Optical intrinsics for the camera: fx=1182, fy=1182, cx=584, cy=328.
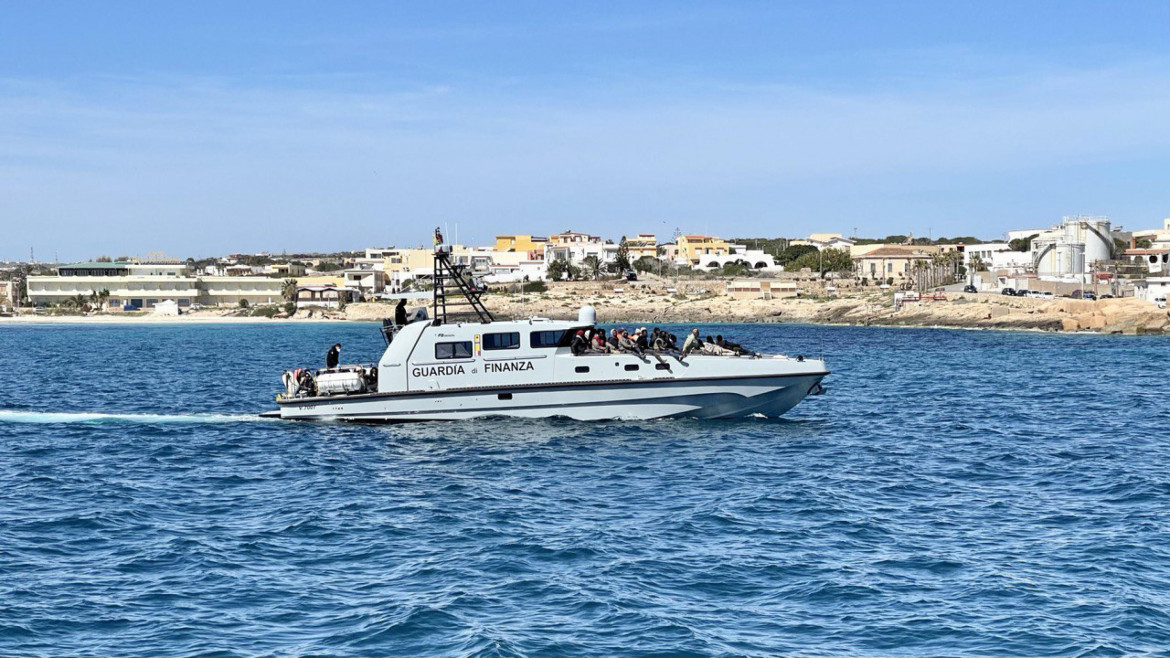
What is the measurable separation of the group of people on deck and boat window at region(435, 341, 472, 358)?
2930mm

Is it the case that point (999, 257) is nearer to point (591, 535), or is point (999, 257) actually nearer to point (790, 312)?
point (790, 312)

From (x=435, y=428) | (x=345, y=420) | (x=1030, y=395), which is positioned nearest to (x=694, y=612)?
(x=435, y=428)

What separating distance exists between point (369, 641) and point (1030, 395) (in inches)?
1470

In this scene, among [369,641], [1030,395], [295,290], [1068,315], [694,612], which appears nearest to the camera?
[369,641]

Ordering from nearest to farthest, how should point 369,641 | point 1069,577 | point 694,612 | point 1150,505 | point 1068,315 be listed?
point 369,641
point 694,612
point 1069,577
point 1150,505
point 1068,315

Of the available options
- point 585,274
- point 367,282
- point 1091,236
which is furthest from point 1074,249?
point 367,282

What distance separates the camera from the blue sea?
51.5ft

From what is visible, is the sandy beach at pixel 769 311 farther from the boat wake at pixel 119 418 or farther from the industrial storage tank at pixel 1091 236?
the boat wake at pixel 119 418

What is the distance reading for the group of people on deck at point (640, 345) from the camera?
1306 inches

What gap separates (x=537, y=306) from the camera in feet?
494

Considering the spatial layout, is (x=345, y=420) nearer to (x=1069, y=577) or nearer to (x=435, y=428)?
(x=435, y=428)

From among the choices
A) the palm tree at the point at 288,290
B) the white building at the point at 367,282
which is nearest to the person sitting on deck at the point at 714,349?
the white building at the point at 367,282

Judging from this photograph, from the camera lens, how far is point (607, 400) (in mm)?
33000

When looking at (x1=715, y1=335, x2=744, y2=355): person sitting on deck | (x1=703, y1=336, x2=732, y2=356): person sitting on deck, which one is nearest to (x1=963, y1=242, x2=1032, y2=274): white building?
(x1=715, y1=335, x2=744, y2=355): person sitting on deck
